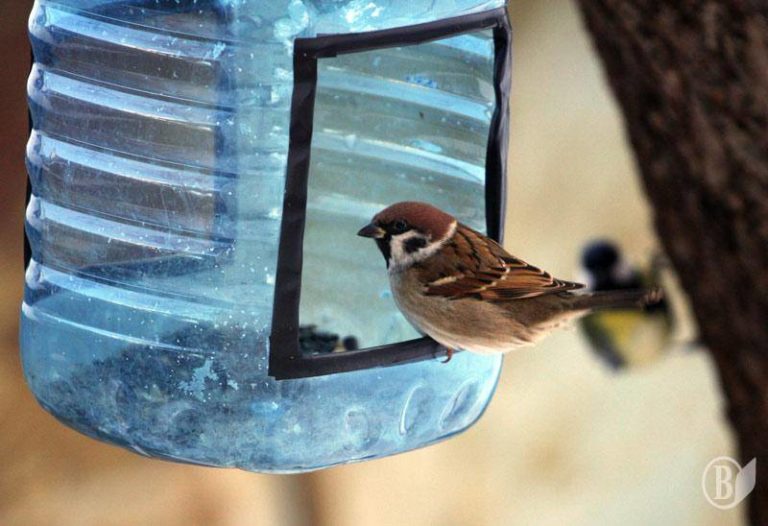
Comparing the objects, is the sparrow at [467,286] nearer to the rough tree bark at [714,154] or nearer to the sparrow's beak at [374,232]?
the sparrow's beak at [374,232]

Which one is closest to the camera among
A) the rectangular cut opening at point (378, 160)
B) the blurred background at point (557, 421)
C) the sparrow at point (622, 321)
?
the rectangular cut opening at point (378, 160)

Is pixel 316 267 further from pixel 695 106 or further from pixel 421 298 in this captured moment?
pixel 695 106

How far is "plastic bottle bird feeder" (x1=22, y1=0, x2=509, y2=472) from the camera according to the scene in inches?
77.0

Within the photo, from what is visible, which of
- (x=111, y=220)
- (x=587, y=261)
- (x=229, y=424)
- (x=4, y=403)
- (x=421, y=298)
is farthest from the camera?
(x=587, y=261)

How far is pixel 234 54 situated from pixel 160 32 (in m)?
0.14

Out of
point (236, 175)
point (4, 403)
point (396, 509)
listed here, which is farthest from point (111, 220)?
point (396, 509)

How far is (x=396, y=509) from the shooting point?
183 inches

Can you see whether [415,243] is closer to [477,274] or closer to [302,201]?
[477,274]

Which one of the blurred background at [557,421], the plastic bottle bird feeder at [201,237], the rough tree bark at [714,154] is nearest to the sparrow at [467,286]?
the plastic bottle bird feeder at [201,237]

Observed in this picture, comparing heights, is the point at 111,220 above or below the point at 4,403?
above

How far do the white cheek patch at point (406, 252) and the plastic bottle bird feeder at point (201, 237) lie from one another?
23 centimetres

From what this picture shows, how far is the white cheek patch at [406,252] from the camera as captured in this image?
2.40 meters

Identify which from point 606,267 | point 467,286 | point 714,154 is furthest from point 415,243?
point 606,267

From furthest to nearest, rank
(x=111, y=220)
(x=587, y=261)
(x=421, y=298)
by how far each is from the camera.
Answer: (x=587, y=261) → (x=421, y=298) → (x=111, y=220)
